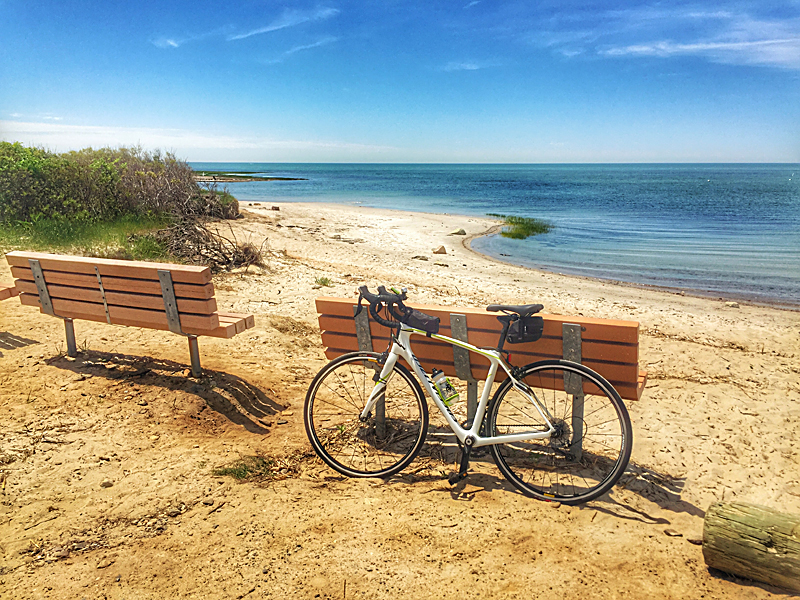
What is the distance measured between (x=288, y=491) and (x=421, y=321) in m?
1.49

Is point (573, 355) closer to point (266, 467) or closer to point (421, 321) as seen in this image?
point (421, 321)

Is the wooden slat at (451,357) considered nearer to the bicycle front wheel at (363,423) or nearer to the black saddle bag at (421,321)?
the bicycle front wheel at (363,423)

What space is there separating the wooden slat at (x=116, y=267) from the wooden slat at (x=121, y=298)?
0.19 metres

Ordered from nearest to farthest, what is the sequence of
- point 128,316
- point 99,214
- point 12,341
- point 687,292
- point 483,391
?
point 483,391 → point 128,316 → point 12,341 → point 687,292 → point 99,214

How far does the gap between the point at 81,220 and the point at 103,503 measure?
12.0 metres

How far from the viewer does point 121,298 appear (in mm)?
5293

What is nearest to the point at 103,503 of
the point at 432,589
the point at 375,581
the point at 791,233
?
the point at 375,581

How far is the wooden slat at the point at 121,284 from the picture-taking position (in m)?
4.89

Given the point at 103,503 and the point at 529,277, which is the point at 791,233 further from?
the point at 103,503

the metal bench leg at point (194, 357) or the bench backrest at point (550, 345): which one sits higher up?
the bench backrest at point (550, 345)

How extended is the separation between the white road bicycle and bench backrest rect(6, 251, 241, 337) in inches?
61.2

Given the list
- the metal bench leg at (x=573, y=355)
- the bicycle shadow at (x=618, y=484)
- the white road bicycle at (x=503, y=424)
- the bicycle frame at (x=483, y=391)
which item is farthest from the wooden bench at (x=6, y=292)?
the metal bench leg at (x=573, y=355)

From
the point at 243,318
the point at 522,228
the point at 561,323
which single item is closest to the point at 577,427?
the point at 561,323

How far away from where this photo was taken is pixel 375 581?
8.96ft
